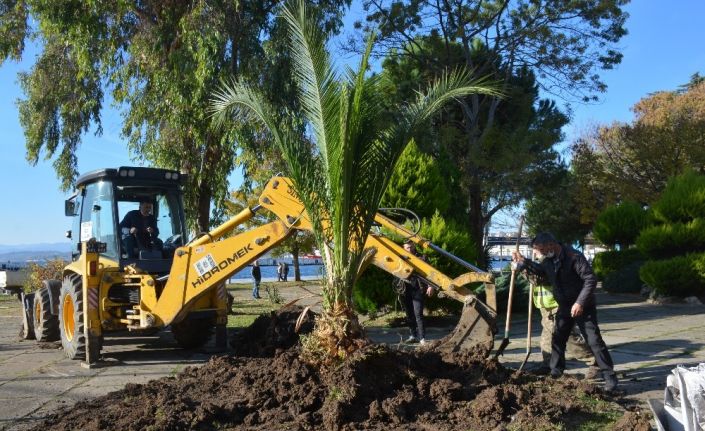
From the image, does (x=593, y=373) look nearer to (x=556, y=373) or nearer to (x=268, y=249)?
(x=556, y=373)

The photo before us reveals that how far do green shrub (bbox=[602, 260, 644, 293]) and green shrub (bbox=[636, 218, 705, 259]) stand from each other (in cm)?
150

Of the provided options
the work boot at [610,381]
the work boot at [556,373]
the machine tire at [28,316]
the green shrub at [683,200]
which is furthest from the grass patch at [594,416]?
the green shrub at [683,200]

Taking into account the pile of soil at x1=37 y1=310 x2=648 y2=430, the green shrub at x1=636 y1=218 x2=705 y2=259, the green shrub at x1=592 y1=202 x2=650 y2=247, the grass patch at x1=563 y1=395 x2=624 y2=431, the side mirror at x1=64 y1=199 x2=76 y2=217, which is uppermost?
the side mirror at x1=64 y1=199 x2=76 y2=217

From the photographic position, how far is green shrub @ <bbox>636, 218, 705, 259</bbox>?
16984 millimetres

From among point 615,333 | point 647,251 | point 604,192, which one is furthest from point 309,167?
point 604,192

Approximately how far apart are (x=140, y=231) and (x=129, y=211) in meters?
0.35

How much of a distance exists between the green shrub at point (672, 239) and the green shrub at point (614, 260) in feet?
11.8

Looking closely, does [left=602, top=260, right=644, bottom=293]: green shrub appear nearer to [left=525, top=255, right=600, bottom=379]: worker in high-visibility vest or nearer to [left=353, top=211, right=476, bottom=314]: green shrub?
[left=353, top=211, right=476, bottom=314]: green shrub

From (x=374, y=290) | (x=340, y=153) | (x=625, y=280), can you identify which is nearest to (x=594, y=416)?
(x=340, y=153)

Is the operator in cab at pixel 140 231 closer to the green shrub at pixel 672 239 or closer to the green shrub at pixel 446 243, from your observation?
the green shrub at pixel 446 243

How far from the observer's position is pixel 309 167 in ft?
23.0

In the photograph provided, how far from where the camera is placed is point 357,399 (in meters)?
5.91

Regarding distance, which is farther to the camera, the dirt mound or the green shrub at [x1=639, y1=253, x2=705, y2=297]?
the green shrub at [x1=639, y1=253, x2=705, y2=297]

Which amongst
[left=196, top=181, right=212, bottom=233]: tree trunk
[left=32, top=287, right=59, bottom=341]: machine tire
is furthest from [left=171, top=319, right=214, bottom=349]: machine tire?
[left=196, top=181, right=212, bottom=233]: tree trunk
